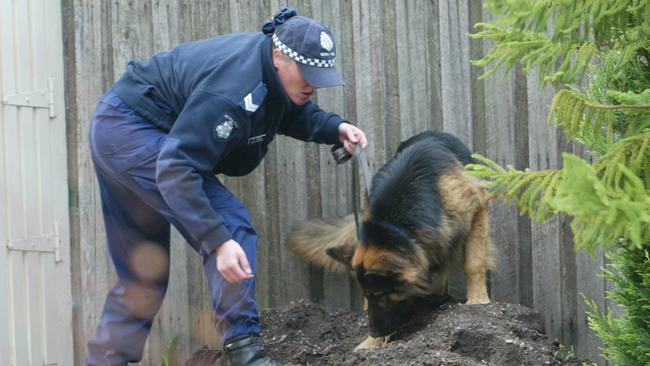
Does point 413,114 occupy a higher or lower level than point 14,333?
higher

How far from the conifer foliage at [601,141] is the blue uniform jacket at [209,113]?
146cm

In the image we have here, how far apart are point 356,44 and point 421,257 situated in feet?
5.17

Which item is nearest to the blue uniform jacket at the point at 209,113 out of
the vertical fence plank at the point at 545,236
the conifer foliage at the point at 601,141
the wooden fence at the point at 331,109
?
the wooden fence at the point at 331,109

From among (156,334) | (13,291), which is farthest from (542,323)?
(13,291)

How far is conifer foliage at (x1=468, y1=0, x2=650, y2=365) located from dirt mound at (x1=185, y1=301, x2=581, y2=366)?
83cm

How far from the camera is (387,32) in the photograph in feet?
20.3

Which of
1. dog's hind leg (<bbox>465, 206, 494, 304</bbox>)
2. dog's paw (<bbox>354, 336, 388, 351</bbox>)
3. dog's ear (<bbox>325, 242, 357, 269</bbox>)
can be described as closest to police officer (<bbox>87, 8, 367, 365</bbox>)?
dog's ear (<bbox>325, 242, 357, 269</bbox>)

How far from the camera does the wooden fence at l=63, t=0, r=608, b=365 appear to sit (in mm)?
6031

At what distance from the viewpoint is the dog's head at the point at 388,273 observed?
5.47 metres

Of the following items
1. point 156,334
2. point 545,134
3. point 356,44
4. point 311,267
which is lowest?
point 156,334

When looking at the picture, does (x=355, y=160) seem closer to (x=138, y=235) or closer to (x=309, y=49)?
(x=309, y=49)

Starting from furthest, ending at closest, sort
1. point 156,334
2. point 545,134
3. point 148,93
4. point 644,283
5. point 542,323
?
point 156,334
point 545,134
point 542,323
point 148,93
point 644,283

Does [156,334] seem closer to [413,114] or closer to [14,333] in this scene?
[14,333]

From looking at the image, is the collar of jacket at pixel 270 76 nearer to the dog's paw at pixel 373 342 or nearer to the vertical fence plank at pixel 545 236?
the dog's paw at pixel 373 342
